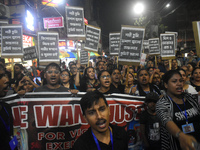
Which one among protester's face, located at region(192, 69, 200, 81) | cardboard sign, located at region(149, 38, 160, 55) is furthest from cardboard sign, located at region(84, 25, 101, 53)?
protester's face, located at region(192, 69, 200, 81)

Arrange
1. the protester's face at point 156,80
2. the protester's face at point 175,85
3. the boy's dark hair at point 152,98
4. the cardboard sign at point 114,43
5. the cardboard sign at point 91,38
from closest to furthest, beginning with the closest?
the protester's face at point 175,85 < the boy's dark hair at point 152,98 < the protester's face at point 156,80 < the cardboard sign at point 91,38 < the cardboard sign at point 114,43

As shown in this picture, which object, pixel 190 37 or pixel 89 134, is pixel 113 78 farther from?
pixel 190 37

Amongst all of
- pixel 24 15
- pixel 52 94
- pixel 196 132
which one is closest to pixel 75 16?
pixel 52 94

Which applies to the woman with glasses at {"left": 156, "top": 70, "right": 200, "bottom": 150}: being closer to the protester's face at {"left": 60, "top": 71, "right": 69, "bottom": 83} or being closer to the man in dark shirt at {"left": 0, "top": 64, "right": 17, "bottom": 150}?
the man in dark shirt at {"left": 0, "top": 64, "right": 17, "bottom": 150}

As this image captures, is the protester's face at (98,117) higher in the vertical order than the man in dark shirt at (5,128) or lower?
higher

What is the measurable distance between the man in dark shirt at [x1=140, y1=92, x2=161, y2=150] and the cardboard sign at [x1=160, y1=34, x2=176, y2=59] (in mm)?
3257

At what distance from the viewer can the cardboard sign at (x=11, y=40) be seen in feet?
15.6

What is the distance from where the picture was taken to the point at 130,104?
3.14 meters

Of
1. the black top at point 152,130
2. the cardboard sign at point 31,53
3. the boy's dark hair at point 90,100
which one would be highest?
the cardboard sign at point 31,53

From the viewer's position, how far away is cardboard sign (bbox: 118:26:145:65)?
4539 mm

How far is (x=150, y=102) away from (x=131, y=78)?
2.13 meters

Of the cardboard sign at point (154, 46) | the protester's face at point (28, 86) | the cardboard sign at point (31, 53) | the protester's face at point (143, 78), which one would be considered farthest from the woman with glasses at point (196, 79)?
the cardboard sign at point (31, 53)

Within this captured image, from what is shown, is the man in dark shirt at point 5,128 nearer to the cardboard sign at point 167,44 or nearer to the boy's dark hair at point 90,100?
the boy's dark hair at point 90,100

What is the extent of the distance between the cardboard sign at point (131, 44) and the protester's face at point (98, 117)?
9.90 ft
